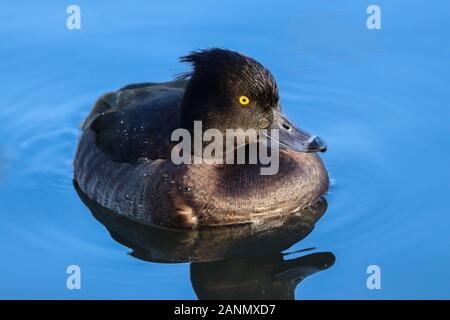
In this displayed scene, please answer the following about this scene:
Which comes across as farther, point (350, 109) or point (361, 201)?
point (350, 109)

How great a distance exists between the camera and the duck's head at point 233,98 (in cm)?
901

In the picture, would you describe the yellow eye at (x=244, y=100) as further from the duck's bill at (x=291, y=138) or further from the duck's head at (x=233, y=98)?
the duck's bill at (x=291, y=138)

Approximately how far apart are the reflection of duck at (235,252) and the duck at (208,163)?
3.3 inches

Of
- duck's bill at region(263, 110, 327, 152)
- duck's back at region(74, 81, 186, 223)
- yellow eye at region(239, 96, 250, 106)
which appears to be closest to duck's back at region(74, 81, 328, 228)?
duck's back at region(74, 81, 186, 223)

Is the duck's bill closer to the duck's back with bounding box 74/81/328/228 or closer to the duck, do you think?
the duck

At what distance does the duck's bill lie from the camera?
9.34 m

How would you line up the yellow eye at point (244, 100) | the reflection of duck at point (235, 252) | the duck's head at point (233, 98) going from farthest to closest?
1. the yellow eye at point (244, 100)
2. the duck's head at point (233, 98)
3. the reflection of duck at point (235, 252)

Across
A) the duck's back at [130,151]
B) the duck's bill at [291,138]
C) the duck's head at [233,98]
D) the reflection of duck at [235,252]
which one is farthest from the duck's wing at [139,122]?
the duck's bill at [291,138]

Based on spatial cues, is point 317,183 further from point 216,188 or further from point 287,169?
point 216,188

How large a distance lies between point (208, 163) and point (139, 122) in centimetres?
69

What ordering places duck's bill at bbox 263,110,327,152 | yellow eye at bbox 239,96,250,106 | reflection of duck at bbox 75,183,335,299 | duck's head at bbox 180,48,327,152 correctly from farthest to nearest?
duck's bill at bbox 263,110,327,152, yellow eye at bbox 239,96,250,106, duck's head at bbox 180,48,327,152, reflection of duck at bbox 75,183,335,299

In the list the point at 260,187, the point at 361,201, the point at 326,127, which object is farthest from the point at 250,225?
the point at 326,127

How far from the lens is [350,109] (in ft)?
36.0

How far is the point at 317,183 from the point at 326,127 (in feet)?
3.84
